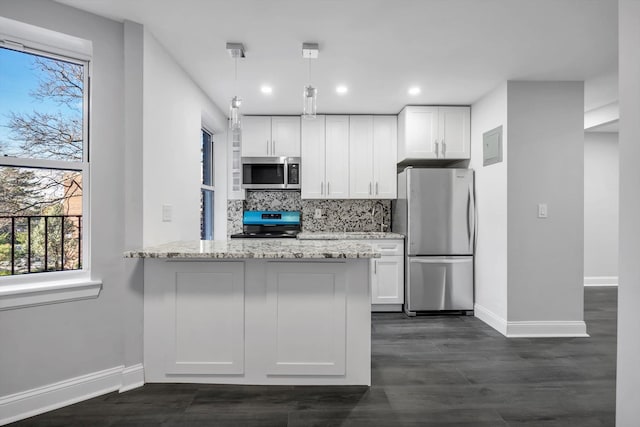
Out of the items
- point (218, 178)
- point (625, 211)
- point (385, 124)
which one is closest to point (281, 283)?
point (625, 211)

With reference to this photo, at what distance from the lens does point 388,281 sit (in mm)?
3877

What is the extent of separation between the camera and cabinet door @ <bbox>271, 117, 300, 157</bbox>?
4.18 meters

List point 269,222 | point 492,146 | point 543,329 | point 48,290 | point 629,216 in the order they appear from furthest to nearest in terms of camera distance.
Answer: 1. point 269,222
2. point 492,146
3. point 543,329
4. point 48,290
5. point 629,216

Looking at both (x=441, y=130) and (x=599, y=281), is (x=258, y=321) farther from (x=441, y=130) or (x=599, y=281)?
(x=599, y=281)

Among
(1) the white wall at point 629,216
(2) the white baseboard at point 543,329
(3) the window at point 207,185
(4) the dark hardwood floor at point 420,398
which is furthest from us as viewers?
(3) the window at point 207,185

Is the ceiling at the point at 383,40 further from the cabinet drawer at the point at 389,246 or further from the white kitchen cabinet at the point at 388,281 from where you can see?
the white kitchen cabinet at the point at 388,281

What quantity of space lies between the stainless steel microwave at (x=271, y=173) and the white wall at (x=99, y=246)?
2.02 m

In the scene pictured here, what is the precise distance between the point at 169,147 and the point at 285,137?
1.88 m

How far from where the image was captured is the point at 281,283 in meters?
2.15

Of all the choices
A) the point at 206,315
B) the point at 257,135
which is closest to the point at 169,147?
the point at 206,315

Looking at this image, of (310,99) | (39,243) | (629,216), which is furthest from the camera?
(310,99)

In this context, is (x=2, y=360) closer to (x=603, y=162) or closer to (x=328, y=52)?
(x=328, y=52)

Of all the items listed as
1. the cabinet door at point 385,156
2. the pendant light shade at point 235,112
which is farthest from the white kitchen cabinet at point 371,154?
the pendant light shade at point 235,112

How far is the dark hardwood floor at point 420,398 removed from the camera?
5.97 feet
